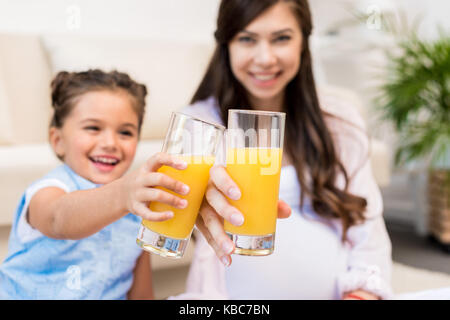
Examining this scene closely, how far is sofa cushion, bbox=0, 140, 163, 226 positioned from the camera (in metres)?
1.12

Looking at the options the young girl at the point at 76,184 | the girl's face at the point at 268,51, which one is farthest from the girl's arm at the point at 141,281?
the girl's face at the point at 268,51

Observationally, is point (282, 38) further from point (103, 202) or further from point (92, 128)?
point (103, 202)

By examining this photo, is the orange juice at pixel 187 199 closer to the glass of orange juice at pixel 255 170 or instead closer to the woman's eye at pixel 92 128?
the glass of orange juice at pixel 255 170

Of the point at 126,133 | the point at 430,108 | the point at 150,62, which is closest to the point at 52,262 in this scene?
the point at 126,133

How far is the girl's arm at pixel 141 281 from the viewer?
3.05ft

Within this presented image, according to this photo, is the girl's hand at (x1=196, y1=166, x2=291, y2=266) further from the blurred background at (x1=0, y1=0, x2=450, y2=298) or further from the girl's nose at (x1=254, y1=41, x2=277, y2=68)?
the girl's nose at (x1=254, y1=41, x2=277, y2=68)

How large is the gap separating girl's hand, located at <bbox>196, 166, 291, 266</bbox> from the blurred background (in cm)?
44

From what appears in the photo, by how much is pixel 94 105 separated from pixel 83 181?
127 millimetres

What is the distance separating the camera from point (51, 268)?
2.54 feet

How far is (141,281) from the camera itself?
94cm

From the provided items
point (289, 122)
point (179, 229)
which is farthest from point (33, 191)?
point (289, 122)

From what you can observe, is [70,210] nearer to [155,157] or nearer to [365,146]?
[155,157]

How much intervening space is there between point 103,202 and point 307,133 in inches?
28.2

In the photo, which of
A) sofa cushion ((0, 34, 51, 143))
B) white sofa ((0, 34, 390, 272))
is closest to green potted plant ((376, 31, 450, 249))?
white sofa ((0, 34, 390, 272))
